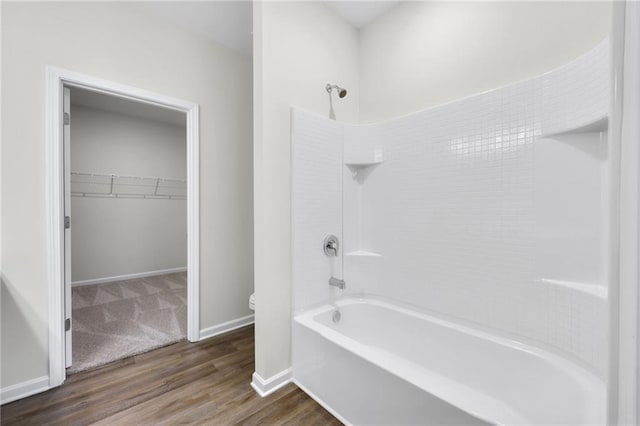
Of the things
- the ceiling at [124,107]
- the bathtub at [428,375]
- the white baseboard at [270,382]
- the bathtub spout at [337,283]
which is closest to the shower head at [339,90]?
the bathtub spout at [337,283]

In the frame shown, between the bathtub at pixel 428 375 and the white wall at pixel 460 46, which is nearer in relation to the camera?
the bathtub at pixel 428 375

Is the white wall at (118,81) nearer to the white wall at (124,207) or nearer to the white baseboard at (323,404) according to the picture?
the white baseboard at (323,404)

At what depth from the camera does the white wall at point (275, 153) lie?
1729 mm

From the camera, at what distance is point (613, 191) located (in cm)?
43

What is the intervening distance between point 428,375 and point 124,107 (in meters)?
4.74

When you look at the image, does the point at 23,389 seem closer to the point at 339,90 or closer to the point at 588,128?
the point at 339,90

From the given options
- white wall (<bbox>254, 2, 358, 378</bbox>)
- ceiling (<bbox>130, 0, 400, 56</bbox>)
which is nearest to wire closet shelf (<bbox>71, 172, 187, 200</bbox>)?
ceiling (<bbox>130, 0, 400, 56</bbox>)

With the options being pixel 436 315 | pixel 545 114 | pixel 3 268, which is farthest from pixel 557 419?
pixel 3 268

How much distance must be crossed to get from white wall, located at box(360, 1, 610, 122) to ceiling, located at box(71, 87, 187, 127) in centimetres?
237

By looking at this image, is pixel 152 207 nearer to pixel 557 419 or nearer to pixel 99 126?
pixel 99 126

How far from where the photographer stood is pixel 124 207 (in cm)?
425

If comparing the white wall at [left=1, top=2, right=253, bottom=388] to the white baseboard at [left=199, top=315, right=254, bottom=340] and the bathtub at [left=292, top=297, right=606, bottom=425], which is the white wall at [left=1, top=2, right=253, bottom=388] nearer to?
the white baseboard at [left=199, top=315, right=254, bottom=340]

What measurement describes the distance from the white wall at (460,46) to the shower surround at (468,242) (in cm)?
17

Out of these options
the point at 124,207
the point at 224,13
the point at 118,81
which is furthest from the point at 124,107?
the point at 224,13
